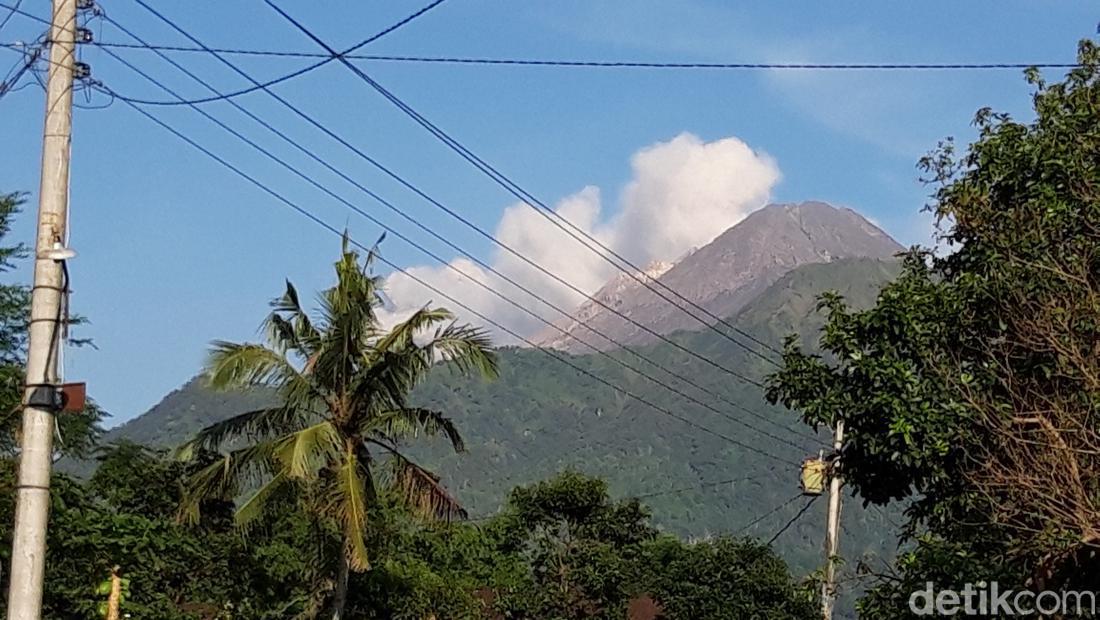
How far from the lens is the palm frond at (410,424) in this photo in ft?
64.1

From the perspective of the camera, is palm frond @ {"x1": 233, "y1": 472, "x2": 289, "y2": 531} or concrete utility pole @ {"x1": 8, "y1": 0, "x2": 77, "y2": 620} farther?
palm frond @ {"x1": 233, "y1": 472, "x2": 289, "y2": 531}

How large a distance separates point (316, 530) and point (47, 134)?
36.3ft

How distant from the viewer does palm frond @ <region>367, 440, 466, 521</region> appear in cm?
1955

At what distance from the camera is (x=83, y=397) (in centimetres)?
1051

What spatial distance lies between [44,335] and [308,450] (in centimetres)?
817

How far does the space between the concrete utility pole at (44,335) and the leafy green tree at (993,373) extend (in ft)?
20.9

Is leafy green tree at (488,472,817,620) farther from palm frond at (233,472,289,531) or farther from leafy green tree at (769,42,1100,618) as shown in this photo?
leafy green tree at (769,42,1100,618)

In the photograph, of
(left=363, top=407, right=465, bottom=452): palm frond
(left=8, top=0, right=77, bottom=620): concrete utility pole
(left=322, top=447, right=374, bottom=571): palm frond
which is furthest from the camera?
(left=363, top=407, right=465, bottom=452): palm frond

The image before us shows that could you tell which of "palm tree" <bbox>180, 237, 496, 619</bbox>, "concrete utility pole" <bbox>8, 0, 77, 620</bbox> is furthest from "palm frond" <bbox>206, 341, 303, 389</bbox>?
"concrete utility pole" <bbox>8, 0, 77, 620</bbox>

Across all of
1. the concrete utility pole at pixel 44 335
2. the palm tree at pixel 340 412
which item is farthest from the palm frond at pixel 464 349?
the concrete utility pole at pixel 44 335

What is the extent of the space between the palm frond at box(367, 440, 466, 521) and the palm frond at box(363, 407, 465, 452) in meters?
0.31

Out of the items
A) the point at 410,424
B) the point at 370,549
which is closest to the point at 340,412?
the point at 410,424

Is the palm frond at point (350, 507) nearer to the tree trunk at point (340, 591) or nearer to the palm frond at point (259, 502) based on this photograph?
the palm frond at point (259, 502)

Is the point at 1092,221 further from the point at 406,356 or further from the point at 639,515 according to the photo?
the point at 639,515
